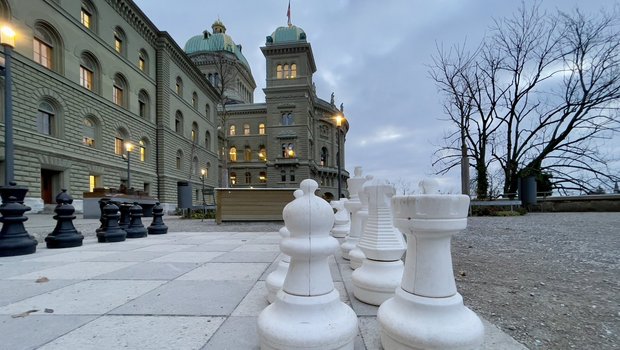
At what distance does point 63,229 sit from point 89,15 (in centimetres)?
2289

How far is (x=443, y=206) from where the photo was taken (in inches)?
40.9

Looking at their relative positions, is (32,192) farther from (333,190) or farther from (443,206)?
(333,190)

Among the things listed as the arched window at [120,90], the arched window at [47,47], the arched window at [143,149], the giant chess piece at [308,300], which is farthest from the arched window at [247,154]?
the giant chess piece at [308,300]

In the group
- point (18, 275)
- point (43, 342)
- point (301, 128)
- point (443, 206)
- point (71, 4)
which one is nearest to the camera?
point (443, 206)

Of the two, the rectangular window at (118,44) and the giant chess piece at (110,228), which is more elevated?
the rectangular window at (118,44)

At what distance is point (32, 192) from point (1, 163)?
1939mm

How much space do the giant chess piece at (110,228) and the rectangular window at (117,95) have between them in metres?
20.9

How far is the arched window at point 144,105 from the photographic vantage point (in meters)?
24.6

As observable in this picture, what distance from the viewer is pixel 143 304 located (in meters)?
1.65

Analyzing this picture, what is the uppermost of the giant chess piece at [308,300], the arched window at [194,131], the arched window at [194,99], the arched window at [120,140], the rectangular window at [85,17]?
the rectangular window at [85,17]

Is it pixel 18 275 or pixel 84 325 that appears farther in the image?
pixel 18 275

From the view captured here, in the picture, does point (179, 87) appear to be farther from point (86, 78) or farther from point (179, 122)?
point (86, 78)

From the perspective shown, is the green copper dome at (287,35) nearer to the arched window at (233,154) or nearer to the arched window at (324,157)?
the arched window at (233,154)

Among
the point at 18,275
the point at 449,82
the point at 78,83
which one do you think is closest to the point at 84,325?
the point at 18,275
